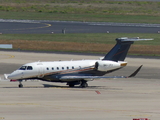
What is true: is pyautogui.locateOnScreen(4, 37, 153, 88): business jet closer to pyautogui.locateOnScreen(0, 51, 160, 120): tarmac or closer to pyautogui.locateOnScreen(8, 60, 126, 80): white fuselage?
pyautogui.locateOnScreen(8, 60, 126, 80): white fuselage

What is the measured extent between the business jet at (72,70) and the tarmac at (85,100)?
105 centimetres

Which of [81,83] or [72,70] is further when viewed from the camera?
[81,83]

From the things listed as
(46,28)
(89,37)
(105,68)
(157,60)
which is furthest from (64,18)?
(105,68)

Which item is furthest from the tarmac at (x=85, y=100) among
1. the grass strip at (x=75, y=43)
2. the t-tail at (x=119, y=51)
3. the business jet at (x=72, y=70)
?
the grass strip at (x=75, y=43)

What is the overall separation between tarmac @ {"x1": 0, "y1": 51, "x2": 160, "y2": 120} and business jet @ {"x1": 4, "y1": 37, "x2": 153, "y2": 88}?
1046 millimetres

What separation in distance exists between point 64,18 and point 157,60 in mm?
71129

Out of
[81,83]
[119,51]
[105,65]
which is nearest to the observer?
[81,83]

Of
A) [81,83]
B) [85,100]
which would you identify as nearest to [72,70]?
[81,83]

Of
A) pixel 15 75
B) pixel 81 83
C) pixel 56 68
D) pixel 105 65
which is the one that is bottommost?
pixel 81 83

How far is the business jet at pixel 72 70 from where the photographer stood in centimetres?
4156

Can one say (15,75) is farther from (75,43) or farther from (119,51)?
(75,43)

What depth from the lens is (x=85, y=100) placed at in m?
34.6

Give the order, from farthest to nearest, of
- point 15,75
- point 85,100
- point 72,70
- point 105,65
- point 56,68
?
1. point 105,65
2. point 72,70
3. point 56,68
4. point 15,75
5. point 85,100

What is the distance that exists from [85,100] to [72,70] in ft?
28.5
